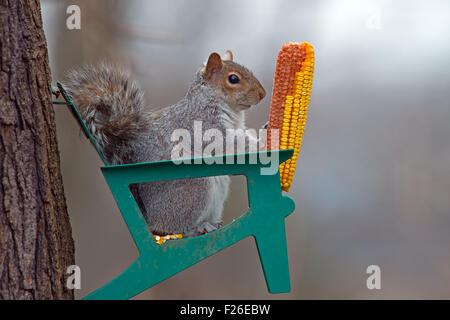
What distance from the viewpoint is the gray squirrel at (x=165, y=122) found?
1.22m

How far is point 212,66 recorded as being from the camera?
1352 mm

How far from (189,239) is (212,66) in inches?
25.3

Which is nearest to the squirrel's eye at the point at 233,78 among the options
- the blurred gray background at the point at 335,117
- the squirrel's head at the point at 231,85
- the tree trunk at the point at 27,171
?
the squirrel's head at the point at 231,85

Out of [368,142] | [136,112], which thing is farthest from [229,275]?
[136,112]

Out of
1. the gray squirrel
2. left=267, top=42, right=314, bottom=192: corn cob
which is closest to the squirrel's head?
the gray squirrel

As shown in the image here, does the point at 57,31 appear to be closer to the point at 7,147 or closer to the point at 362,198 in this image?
the point at 7,147

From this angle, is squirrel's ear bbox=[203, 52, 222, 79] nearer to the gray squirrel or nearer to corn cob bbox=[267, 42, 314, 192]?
the gray squirrel

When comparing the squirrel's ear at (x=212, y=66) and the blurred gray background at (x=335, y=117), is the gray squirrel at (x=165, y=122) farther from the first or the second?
the blurred gray background at (x=335, y=117)

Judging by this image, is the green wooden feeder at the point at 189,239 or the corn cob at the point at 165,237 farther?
the corn cob at the point at 165,237

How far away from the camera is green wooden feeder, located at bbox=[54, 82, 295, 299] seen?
954 millimetres

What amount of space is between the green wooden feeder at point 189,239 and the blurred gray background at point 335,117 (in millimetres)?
1326

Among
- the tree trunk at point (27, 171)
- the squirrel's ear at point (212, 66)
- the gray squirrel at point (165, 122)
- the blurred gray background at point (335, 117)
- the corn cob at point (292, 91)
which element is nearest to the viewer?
the tree trunk at point (27, 171)

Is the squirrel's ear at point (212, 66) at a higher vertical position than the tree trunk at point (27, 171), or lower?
higher

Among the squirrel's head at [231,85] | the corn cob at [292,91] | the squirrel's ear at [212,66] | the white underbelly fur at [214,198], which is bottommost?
the white underbelly fur at [214,198]
